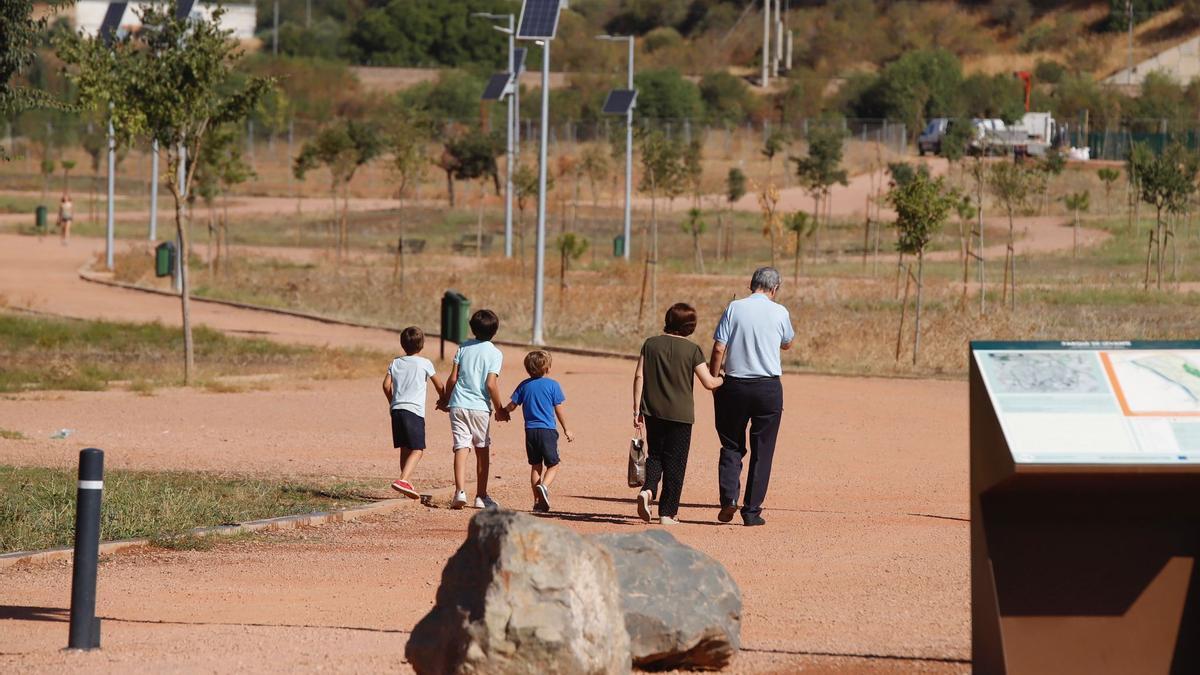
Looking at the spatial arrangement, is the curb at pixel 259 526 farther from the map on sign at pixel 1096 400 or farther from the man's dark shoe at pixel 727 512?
the map on sign at pixel 1096 400

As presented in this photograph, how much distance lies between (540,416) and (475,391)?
500mm

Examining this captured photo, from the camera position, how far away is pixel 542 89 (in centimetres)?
2647

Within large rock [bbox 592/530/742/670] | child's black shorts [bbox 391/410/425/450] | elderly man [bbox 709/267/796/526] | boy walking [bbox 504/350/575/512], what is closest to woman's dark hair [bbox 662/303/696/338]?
elderly man [bbox 709/267/796/526]

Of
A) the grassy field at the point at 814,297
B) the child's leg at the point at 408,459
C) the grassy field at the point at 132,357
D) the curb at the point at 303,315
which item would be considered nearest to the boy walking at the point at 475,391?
the child's leg at the point at 408,459

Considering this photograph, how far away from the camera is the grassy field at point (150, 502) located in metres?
11.2

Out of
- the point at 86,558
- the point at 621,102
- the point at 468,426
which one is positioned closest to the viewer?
the point at 86,558

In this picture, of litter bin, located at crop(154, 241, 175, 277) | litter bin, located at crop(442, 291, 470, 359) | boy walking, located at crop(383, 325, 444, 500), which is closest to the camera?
boy walking, located at crop(383, 325, 444, 500)

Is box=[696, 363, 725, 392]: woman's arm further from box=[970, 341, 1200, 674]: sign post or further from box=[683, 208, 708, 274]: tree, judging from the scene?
box=[683, 208, 708, 274]: tree

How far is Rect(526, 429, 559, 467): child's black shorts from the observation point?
12.3 m

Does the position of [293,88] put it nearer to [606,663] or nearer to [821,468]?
[821,468]

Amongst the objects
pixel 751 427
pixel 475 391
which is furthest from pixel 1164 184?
pixel 475 391

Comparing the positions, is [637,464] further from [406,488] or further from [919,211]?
[919,211]

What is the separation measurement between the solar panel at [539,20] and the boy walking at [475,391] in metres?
16.5

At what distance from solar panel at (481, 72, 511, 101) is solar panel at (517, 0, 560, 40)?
13537 mm
